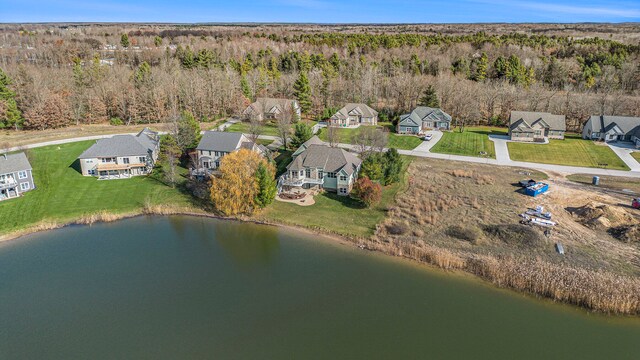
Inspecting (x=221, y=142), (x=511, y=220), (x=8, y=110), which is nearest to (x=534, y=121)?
(x=511, y=220)

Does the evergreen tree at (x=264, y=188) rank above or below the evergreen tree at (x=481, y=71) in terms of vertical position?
below

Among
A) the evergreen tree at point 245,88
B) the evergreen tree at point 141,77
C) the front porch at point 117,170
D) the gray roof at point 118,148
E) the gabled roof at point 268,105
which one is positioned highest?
the evergreen tree at point 141,77

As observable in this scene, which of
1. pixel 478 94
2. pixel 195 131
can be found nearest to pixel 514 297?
pixel 195 131

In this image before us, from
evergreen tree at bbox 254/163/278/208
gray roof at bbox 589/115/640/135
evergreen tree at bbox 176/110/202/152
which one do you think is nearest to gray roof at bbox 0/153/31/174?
evergreen tree at bbox 176/110/202/152

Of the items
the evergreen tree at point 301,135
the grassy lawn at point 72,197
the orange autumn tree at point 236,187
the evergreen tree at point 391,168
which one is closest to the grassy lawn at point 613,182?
the evergreen tree at point 391,168

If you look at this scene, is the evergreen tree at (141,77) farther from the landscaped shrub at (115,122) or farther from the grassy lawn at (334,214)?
the grassy lawn at (334,214)

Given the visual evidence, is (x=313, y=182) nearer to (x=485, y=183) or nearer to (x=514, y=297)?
(x=485, y=183)
